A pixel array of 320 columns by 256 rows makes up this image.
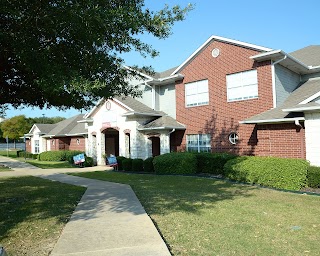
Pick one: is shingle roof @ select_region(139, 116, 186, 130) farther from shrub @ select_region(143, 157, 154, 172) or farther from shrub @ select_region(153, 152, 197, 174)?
shrub @ select_region(153, 152, 197, 174)

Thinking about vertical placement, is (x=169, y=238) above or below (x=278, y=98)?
below

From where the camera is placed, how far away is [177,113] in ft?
69.9

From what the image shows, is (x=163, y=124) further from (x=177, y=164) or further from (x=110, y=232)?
(x=110, y=232)

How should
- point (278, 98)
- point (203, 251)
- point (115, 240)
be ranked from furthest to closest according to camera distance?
A: point (278, 98)
point (115, 240)
point (203, 251)

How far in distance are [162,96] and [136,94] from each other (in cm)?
1272

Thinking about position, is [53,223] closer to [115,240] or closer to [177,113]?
[115,240]

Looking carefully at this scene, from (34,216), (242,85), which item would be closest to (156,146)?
(242,85)

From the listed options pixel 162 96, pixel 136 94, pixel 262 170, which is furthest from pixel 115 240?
pixel 162 96

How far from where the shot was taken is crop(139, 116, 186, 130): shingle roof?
20078mm

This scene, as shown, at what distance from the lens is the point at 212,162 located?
52.6 ft

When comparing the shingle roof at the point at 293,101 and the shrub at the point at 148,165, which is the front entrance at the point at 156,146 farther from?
the shingle roof at the point at 293,101

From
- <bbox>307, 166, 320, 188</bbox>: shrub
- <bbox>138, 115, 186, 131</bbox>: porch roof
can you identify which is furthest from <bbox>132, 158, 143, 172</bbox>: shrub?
<bbox>307, 166, 320, 188</bbox>: shrub

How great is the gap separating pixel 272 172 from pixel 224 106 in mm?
7173

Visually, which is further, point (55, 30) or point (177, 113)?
point (177, 113)
